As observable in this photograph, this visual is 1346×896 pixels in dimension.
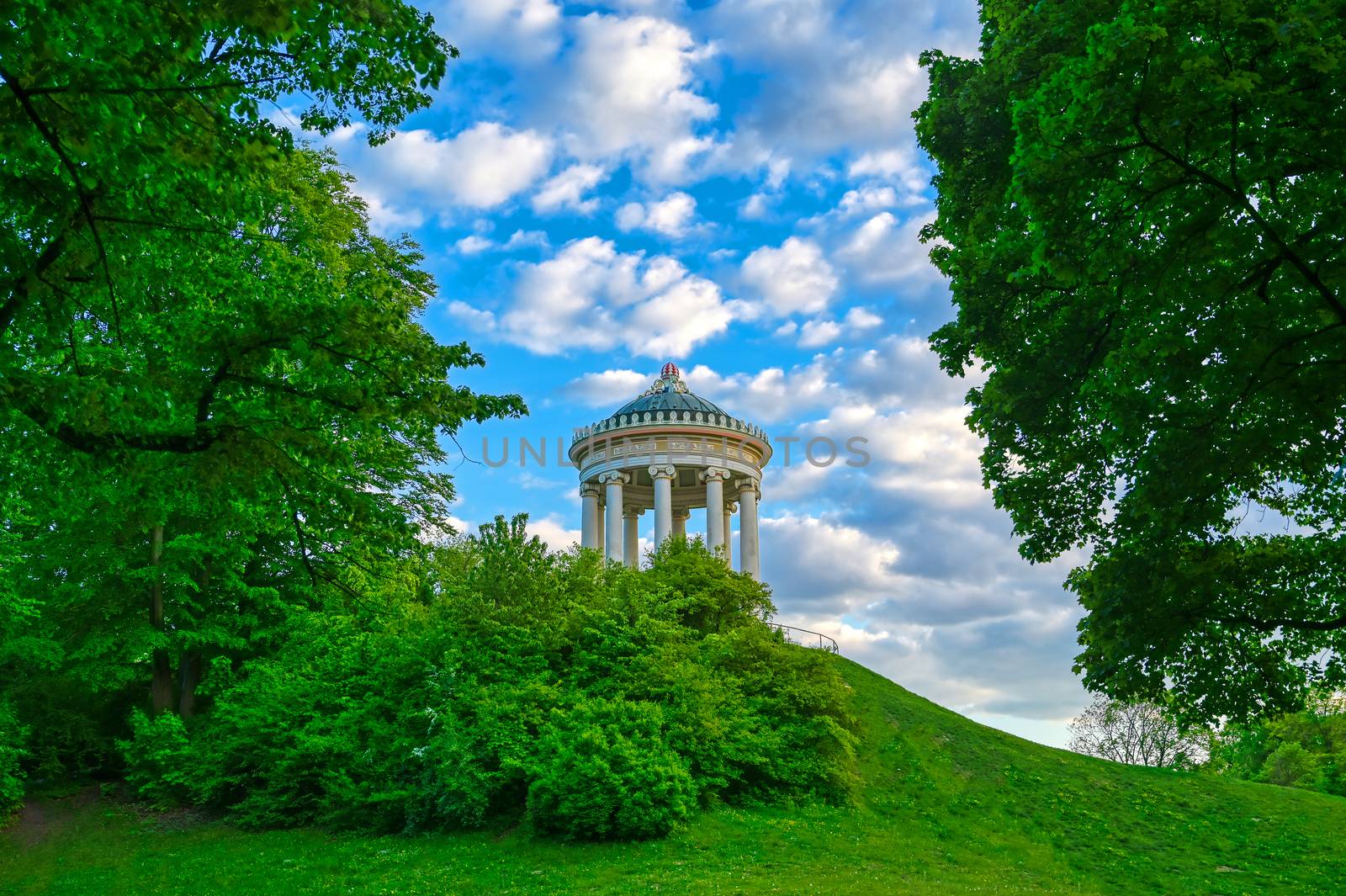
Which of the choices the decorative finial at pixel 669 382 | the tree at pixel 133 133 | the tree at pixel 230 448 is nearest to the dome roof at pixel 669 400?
the decorative finial at pixel 669 382

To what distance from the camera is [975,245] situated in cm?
1495

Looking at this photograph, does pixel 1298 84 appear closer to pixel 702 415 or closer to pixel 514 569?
pixel 514 569

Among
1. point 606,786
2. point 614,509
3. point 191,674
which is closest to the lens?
point 606,786

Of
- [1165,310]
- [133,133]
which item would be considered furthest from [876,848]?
[133,133]

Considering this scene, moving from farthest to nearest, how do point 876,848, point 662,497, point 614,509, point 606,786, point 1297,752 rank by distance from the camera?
point 614,509, point 662,497, point 1297,752, point 876,848, point 606,786

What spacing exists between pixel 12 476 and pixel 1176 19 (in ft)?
48.2

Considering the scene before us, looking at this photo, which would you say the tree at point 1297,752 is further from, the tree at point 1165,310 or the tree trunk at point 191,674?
the tree trunk at point 191,674

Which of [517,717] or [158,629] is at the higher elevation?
[158,629]

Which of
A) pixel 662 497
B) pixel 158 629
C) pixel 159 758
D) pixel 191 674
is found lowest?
pixel 159 758

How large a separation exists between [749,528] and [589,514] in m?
6.66

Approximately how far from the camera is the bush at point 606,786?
1808 centimetres

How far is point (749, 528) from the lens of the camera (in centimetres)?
4094

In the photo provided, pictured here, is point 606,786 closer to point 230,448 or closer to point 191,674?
point 230,448

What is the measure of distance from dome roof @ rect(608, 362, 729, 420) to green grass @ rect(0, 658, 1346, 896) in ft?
54.0
